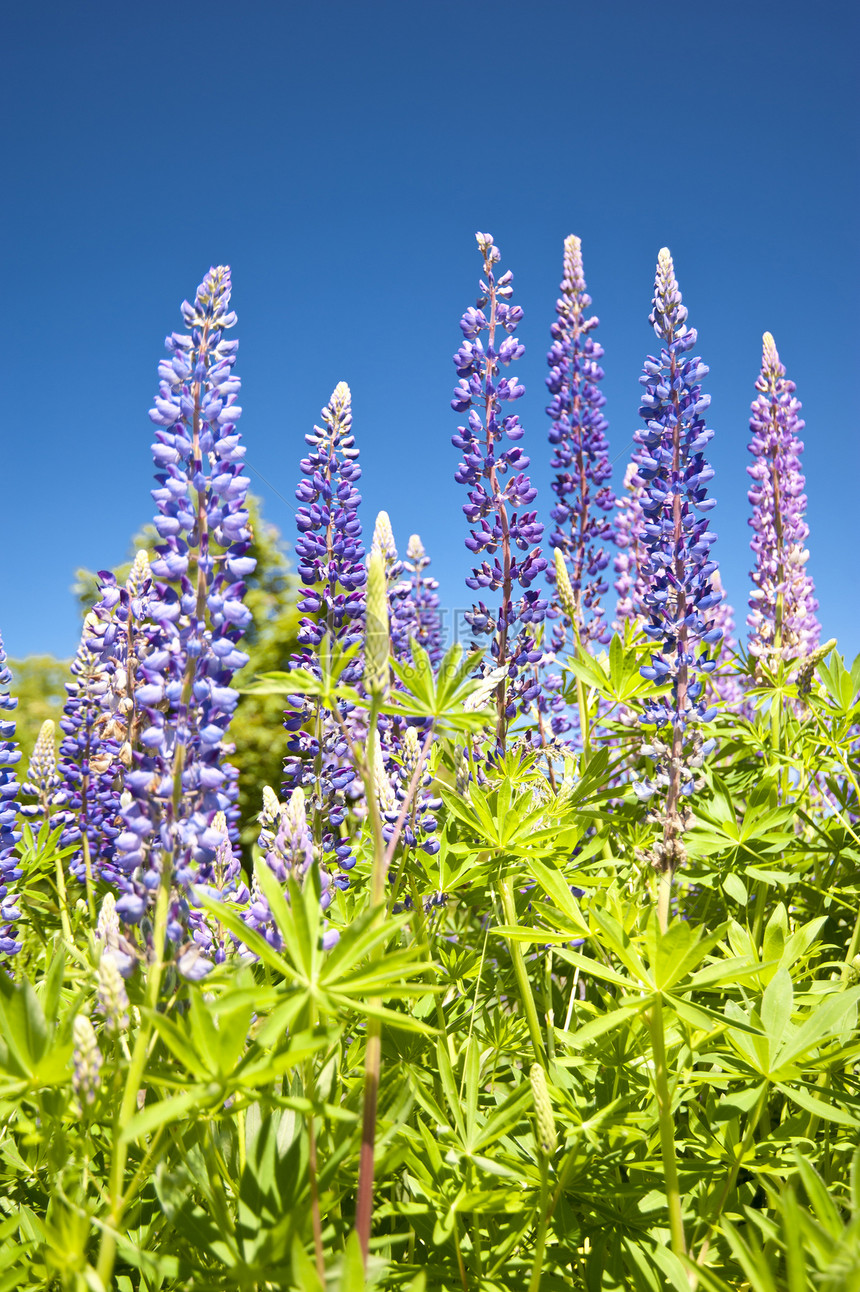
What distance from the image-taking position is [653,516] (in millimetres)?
2721

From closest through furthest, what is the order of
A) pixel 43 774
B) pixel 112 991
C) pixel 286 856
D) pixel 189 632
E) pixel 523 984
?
pixel 112 991, pixel 189 632, pixel 286 856, pixel 523 984, pixel 43 774

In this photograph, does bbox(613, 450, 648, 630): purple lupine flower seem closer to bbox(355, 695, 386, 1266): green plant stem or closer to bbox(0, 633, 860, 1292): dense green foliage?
bbox(0, 633, 860, 1292): dense green foliage

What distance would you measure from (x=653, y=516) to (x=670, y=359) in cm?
60

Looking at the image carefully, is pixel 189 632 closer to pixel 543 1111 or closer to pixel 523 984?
pixel 543 1111

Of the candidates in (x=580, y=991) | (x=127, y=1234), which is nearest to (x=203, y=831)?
(x=127, y=1234)

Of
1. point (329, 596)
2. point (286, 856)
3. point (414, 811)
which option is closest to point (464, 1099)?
point (286, 856)

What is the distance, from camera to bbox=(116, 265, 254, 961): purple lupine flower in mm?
1692

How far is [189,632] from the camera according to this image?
1.72m

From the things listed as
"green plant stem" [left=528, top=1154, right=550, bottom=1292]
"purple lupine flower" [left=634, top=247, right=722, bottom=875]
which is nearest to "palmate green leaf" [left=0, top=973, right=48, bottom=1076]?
"green plant stem" [left=528, top=1154, right=550, bottom=1292]

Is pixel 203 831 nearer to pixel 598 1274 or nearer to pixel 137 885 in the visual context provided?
pixel 137 885

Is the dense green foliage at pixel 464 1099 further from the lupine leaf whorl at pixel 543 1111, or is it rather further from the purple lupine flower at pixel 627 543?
the purple lupine flower at pixel 627 543

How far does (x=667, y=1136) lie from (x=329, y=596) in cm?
194

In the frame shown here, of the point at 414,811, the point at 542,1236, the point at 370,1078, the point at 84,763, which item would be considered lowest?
the point at 542,1236

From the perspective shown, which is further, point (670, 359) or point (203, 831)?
point (670, 359)
